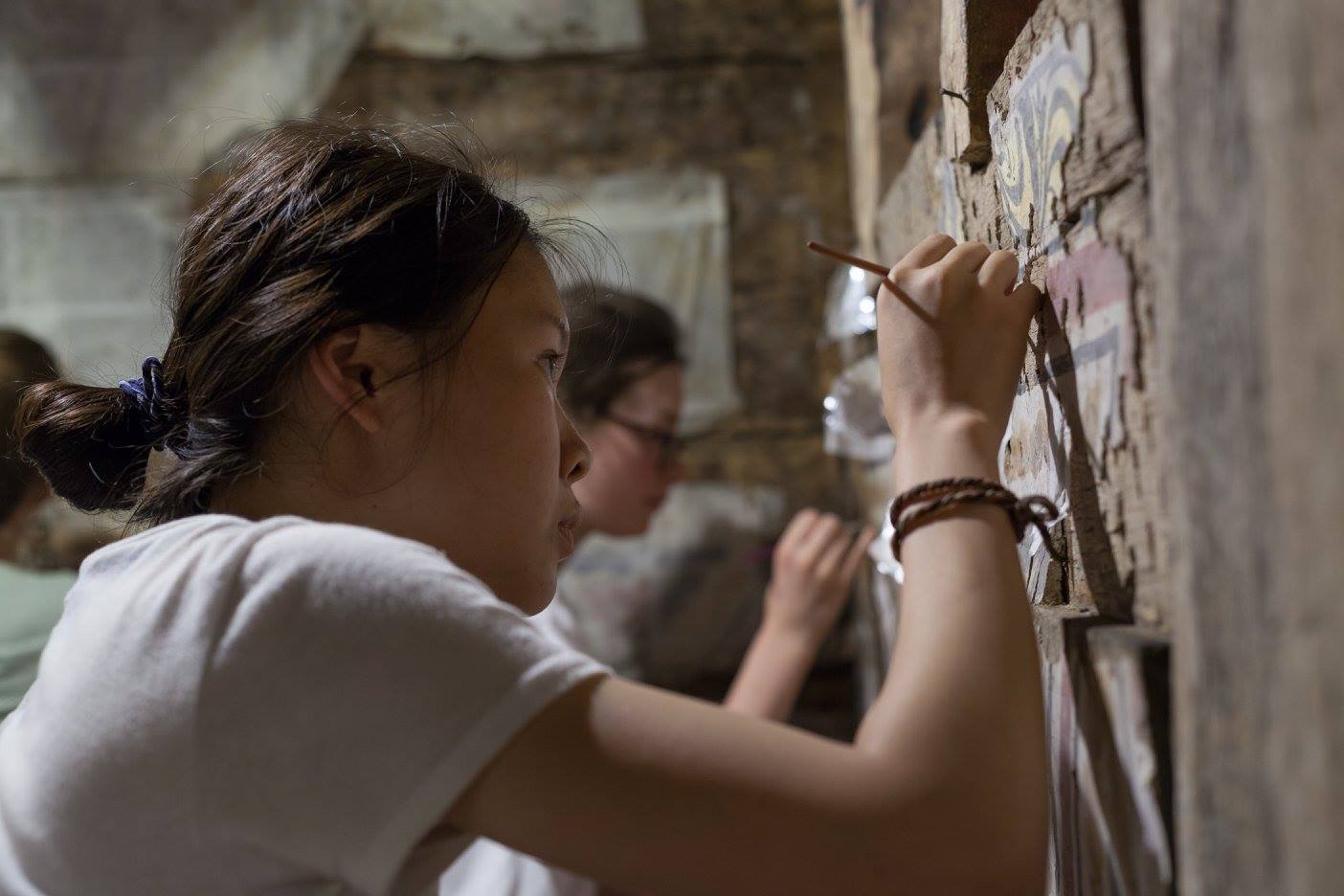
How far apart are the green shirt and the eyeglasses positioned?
0.96 metres

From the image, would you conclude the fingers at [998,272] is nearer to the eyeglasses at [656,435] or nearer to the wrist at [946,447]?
the wrist at [946,447]

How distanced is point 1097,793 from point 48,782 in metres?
0.63

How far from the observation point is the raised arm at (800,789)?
1.92ft

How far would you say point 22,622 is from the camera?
5.08 ft

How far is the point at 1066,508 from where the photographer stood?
76cm

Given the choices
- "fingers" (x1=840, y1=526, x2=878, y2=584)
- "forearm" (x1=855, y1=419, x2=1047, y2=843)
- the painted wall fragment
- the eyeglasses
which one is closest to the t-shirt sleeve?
"forearm" (x1=855, y1=419, x2=1047, y2=843)

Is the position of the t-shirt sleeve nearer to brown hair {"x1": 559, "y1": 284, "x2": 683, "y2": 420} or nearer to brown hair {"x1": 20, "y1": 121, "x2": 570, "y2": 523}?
brown hair {"x1": 20, "y1": 121, "x2": 570, "y2": 523}

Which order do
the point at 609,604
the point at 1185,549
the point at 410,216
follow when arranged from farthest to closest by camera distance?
the point at 609,604 → the point at 410,216 → the point at 1185,549

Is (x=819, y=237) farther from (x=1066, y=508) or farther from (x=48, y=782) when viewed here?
(x=48, y=782)

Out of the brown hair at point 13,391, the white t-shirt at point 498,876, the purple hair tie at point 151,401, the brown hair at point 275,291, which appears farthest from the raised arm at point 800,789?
the brown hair at point 13,391

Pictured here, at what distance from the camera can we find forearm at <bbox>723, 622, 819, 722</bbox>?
1.87m

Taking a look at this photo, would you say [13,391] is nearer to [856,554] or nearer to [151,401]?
[151,401]

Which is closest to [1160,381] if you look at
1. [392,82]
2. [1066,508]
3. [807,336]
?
[1066,508]

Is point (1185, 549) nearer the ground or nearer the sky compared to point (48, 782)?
nearer the sky
